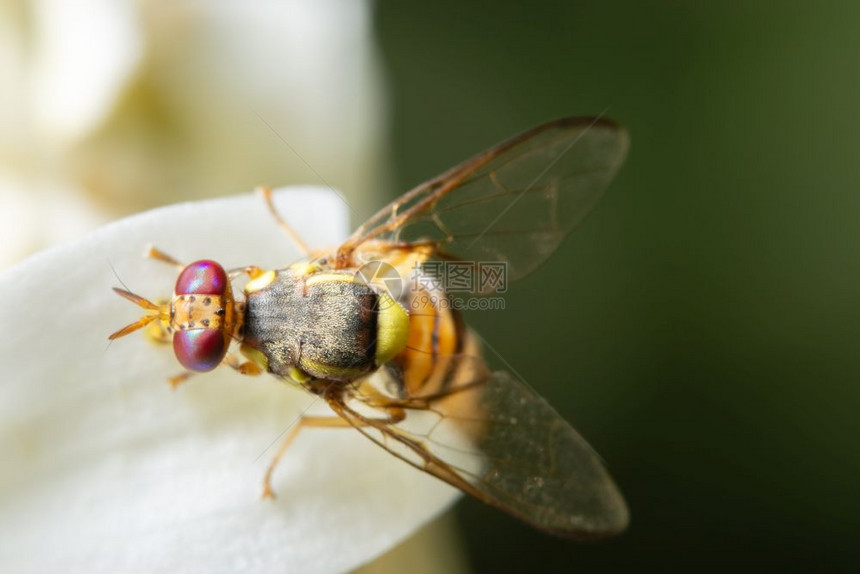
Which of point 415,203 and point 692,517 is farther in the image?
point 692,517

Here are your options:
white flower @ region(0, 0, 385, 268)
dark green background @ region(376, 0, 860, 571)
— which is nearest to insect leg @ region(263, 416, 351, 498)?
white flower @ region(0, 0, 385, 268)

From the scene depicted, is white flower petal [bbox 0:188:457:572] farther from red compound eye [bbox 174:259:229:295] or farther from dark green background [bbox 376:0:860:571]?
dark green background [bbox 376:0:860:571]

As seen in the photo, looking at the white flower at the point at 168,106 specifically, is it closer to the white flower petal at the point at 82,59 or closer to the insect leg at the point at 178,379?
the white flower petal at the point at 82,59

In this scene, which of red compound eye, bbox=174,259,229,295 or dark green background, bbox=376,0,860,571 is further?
dark green background, bbox=376,0,860,571

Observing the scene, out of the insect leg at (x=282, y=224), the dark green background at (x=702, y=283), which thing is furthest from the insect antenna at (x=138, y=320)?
the dark green background at (x=702, y=283)

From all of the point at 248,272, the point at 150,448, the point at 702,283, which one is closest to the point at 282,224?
the point at 248,272

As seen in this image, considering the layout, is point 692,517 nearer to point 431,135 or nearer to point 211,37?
point 431,135

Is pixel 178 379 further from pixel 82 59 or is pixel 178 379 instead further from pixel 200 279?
pixel 82 59

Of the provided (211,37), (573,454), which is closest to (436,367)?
(573,454)
